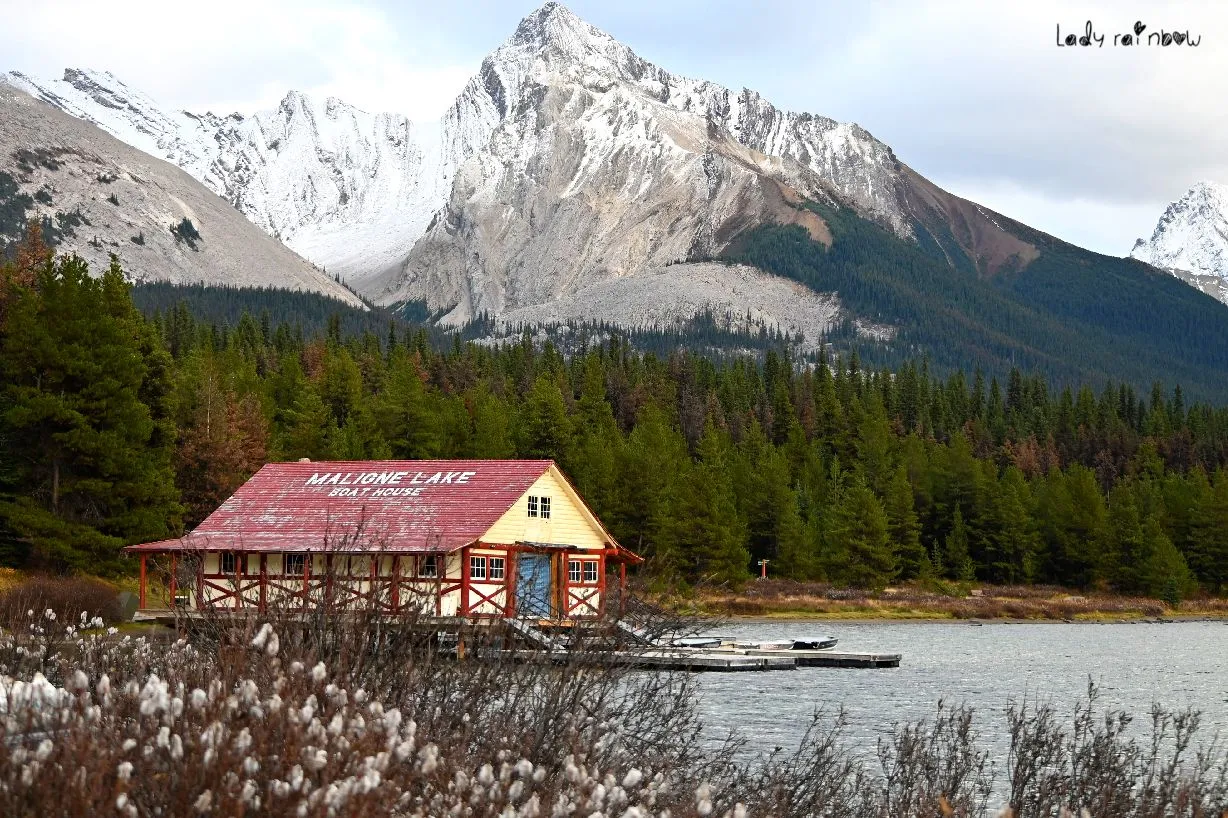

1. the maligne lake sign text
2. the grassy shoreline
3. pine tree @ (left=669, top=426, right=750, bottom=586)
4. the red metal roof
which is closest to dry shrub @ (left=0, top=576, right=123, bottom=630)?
the red metal roof

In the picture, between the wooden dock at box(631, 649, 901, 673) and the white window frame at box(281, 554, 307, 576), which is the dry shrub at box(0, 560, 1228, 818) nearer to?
the wooden dock at box(631, 649, 901, 673)

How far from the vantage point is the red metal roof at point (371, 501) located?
49.2 metres

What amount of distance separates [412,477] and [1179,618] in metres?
55.8

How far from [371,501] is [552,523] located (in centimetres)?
628

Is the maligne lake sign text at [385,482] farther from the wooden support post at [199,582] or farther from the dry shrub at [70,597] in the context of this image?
the wooden support post at [199,582]

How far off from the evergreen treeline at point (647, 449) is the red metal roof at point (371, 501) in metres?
3.77

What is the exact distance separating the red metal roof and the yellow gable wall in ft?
1.93

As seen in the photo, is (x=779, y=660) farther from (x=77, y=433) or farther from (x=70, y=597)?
(x=77, y=433)

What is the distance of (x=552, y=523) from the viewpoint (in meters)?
52.9

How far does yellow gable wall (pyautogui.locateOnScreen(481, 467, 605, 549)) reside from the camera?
166 ft

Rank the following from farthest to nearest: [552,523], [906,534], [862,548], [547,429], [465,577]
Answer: [906,534] < [547,429] < [862,548] < [552,523] < [465,577]

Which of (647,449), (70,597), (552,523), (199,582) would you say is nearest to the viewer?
(199,582)

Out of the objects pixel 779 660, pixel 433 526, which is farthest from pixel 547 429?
pixel 779 660

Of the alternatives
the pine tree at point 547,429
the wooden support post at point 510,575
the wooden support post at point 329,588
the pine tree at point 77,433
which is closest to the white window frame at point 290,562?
the wooden support post at point 510,575
